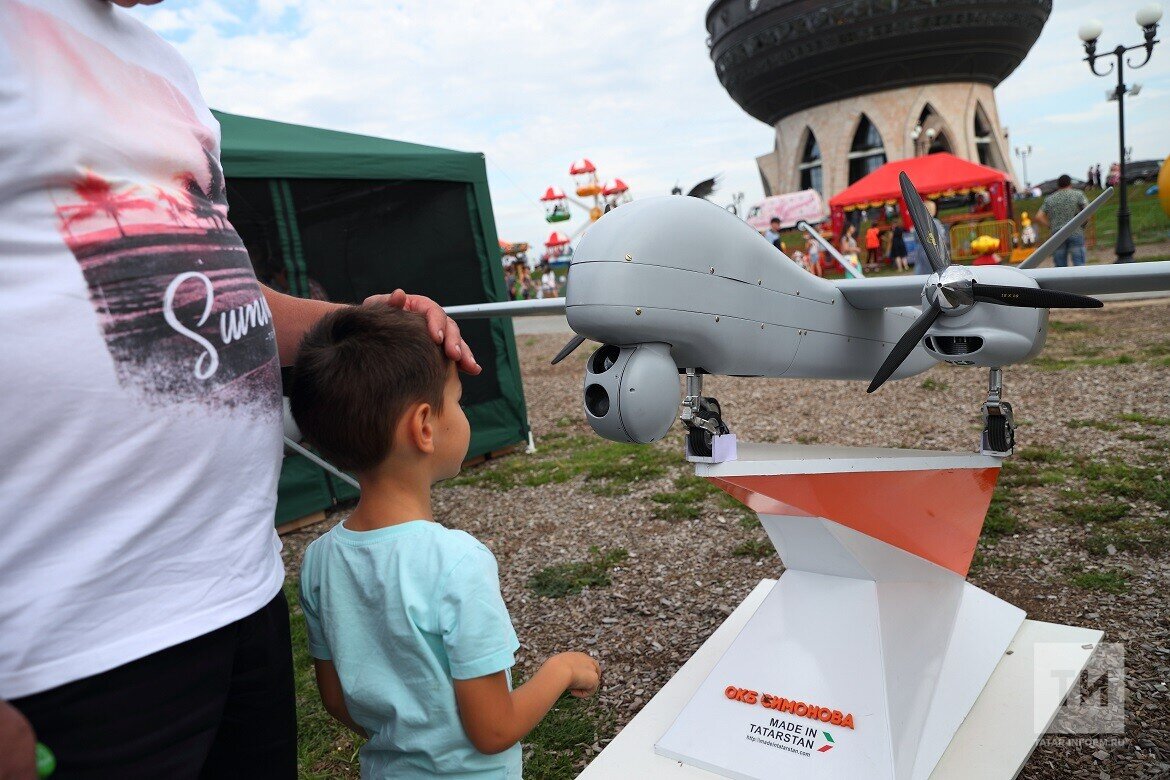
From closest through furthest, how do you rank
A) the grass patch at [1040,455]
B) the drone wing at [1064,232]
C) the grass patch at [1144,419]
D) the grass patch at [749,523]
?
the drone wing at [1064,232], the grass patch at [749,523], the grass patch at [1040,455], the grass patch at [1144,419]

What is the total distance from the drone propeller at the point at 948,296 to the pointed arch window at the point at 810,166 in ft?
128

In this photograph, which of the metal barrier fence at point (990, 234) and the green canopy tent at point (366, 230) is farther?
the metal barrier fence at point (990, 234)

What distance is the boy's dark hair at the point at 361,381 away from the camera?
4.39 feet

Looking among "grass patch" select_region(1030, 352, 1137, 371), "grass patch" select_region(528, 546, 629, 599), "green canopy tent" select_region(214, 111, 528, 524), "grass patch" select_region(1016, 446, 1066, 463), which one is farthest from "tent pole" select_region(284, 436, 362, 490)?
"grass patch" select_region(1030, 352, 1137, 371)

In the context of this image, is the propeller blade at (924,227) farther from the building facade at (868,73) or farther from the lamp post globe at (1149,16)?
the building facade at (868,73)

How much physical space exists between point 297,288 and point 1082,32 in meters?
15.4

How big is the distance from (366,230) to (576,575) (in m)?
3.60

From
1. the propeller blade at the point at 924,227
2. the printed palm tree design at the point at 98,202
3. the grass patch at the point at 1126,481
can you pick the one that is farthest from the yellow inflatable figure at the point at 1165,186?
the printed palm tree design at the point at 98,202

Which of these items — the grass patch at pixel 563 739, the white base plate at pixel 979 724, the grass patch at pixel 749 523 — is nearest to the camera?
the white base plate at pixel 979 724

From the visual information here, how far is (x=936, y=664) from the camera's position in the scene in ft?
9.14

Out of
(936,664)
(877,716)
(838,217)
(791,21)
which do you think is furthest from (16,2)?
(791,21)

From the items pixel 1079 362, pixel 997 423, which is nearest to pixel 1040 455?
pixel 997 423

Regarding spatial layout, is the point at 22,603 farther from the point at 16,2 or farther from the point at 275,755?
the point at 16,2

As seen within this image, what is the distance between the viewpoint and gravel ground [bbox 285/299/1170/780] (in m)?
A: 3.41
